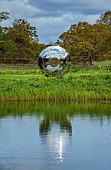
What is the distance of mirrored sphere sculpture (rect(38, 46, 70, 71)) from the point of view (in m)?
35.7

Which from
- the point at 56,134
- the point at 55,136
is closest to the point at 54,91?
the point at 56,134

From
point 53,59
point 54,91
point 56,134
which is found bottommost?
point 56,134

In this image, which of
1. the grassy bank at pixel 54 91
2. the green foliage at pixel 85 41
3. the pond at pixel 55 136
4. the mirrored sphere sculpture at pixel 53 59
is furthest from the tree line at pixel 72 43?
the pond at pixel 55 136

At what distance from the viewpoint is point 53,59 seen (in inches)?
1404

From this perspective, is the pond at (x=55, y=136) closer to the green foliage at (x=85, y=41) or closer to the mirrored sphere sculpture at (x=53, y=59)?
the mirrored sphere sculpture at (x=53, y=59)

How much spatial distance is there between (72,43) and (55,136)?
5419 centimetres

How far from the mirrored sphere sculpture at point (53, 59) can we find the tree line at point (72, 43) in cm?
2953

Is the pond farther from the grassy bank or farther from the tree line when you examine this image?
the tree line

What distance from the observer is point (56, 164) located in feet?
46.9

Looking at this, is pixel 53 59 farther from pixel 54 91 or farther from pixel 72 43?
pixel 72 43

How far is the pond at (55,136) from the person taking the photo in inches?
572

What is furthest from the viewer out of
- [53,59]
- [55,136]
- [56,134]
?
[53,59]

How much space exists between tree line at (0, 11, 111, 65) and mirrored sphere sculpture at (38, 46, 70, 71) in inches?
1162

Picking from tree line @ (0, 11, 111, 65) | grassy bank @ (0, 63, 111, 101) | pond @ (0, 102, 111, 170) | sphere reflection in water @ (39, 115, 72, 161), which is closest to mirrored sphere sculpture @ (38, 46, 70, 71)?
grassy bank @ (0, 63, 111, 101)
